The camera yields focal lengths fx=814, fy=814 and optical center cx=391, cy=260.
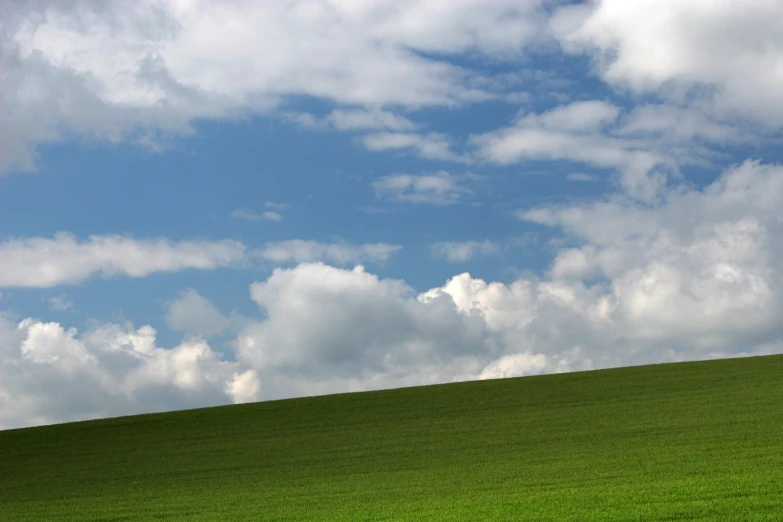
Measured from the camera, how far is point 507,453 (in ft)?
71.8

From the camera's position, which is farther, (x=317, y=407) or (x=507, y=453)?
(x=317, y=407)

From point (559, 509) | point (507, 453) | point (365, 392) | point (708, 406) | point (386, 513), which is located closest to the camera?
point (559, 509)

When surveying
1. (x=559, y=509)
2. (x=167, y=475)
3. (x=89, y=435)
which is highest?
(x=89, y=435)

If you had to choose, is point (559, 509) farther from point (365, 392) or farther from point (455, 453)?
point (365, 392)

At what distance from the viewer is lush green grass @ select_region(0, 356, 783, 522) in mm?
14438

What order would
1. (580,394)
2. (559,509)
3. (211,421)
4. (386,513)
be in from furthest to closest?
(211,421) → (580,394) → (386,513) → (559,509)

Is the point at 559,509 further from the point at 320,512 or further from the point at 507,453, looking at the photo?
the point at 507,453

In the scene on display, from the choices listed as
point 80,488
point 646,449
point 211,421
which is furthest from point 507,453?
point 211,421

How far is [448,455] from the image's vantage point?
22.5m

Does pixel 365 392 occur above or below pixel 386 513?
above

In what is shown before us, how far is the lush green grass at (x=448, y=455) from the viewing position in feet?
47.4

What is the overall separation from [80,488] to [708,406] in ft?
62.3

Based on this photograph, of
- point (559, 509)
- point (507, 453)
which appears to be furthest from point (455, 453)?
→ point (559, 509)

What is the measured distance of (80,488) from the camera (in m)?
22.1
